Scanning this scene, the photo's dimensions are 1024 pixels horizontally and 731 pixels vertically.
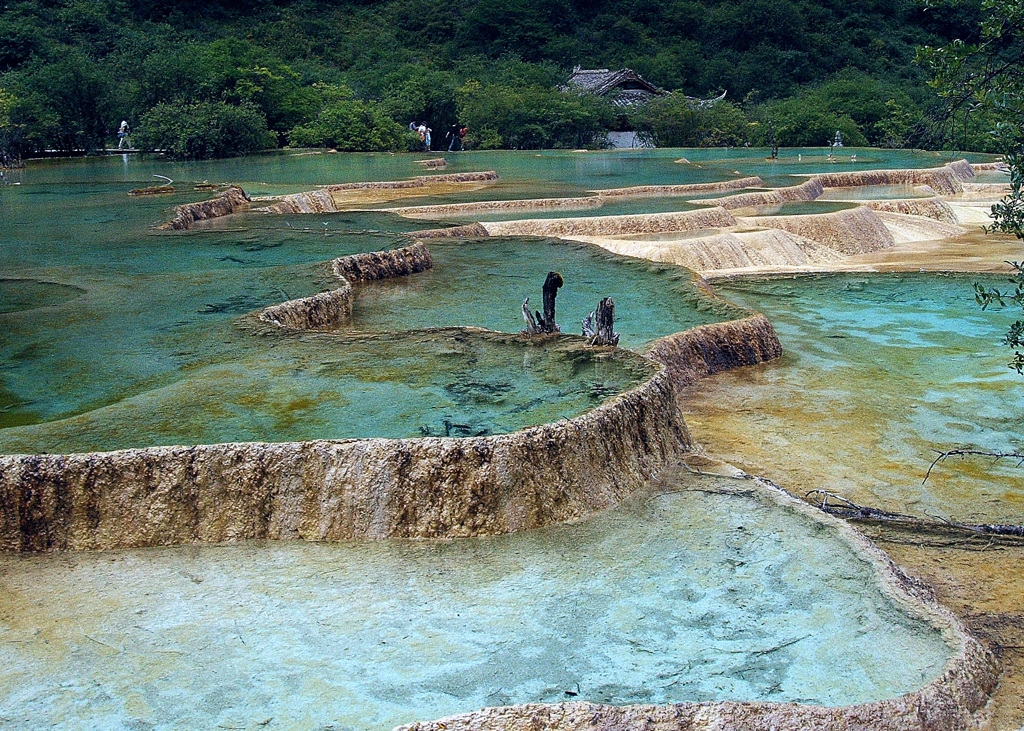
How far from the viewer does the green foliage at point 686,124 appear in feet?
123

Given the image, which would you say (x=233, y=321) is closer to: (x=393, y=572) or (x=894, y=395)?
(x=393, y=572)

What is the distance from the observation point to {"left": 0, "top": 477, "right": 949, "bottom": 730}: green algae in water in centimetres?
439

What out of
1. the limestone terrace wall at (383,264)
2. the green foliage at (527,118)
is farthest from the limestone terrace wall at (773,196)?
the green foliage at (527,118)

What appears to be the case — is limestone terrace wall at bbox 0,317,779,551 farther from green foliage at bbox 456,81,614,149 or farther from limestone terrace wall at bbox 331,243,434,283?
green foliage at bbox 456,81,614,149

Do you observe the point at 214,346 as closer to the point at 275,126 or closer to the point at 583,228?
the point at 583,228

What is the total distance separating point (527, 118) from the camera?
35750mm

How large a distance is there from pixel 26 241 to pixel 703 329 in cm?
849

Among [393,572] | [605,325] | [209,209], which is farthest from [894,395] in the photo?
[209,209]

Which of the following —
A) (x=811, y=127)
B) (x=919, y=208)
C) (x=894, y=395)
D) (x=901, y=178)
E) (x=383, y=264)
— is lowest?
(x=894, y=395)

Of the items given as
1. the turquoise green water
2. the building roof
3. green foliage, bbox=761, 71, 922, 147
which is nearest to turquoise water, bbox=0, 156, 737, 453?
A: the turquoise green water

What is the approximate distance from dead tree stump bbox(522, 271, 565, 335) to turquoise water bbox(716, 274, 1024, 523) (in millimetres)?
1685

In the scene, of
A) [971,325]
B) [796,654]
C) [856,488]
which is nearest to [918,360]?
[971,325]

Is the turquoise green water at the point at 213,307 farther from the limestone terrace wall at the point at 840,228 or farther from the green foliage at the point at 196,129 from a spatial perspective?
the green foliage at the point at 196,129

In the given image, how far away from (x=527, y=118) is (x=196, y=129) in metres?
11.2
